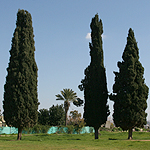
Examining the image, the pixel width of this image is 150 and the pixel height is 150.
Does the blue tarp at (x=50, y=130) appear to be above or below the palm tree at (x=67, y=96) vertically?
below

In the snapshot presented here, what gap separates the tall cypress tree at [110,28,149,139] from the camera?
25.6 m

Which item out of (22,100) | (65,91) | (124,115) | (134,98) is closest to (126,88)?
(134,98)

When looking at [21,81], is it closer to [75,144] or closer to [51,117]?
[75,144]

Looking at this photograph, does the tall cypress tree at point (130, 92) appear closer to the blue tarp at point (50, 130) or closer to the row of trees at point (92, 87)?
the row of trees at point (92, 87)

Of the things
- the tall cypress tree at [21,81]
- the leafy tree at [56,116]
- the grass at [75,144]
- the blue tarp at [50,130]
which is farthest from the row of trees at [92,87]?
the leafy tree at [56,116]

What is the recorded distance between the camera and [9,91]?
25.1 meters

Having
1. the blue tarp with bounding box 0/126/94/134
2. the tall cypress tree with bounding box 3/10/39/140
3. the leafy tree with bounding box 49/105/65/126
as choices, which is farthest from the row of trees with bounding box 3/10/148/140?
the leafy tree with bounding box 49/105/65/126

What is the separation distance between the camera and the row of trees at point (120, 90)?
2575cm

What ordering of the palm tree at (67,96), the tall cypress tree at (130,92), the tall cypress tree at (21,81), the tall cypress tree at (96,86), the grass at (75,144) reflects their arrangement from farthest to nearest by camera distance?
the palm tree at (67,96) < the tall cypress tree at (96,86) < the tall cypress tree at (130,92) < the tall cypress tree at (21,81) < the grass at (75,144)

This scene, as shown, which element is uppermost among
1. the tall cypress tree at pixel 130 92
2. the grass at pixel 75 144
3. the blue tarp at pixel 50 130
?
the tall cypress tree at pixel 130 92

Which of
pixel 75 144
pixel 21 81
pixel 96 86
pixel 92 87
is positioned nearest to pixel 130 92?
pixel 96 86

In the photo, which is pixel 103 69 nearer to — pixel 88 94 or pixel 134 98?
pixel 88 94

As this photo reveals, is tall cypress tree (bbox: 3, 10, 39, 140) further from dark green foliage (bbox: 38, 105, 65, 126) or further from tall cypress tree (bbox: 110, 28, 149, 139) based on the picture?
dark green foliage (bbox: 38, 105, 65, 126)

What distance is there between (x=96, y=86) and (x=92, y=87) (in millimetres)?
531
